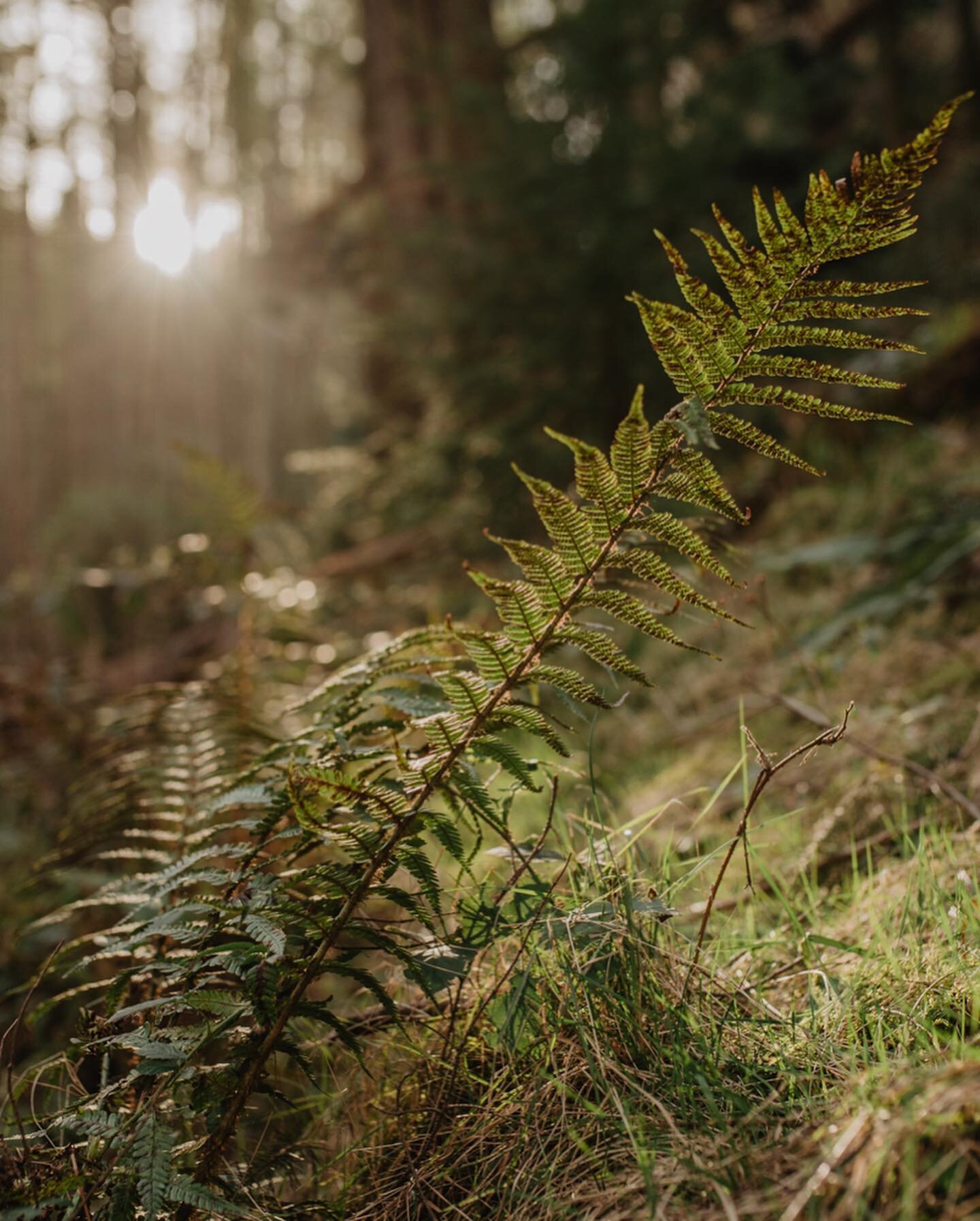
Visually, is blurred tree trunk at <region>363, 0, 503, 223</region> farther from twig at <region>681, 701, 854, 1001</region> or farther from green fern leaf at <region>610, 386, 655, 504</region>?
twig at <region>681, 701, 854, 1001</region>

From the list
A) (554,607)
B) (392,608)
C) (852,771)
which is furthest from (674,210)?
(554,607)

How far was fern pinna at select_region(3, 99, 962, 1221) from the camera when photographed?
92 centimetres

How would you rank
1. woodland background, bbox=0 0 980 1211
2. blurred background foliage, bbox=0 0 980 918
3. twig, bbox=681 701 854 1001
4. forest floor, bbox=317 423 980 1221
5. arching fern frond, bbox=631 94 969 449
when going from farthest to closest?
blurred background foliage, bbox=0 0 980 918, woodland background, bbox=0 0 980 1211, twig, bbox=681 701 854 1001, arching fern frond, bbox=631 94 969 449, forest floor, bbox=317 423 980 1221

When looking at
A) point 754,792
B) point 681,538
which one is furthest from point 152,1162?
point 681,538

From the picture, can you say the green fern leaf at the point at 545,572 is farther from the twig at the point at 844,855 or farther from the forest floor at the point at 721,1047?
the twig at the point at 844,855

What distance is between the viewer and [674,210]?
4.80m

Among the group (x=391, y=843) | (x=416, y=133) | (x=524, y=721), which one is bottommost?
(x=391, y=843)

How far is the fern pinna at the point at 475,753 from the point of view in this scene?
0.92m

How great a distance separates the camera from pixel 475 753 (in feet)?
3.66

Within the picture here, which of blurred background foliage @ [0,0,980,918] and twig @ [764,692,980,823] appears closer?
twig @ [764,692,980,823]

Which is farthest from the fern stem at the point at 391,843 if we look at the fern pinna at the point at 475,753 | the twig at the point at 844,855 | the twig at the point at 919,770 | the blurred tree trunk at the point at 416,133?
the blurred tree trunk at the point at 416,133

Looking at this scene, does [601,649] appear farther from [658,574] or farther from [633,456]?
[633,456]

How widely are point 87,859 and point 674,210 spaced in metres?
4.68

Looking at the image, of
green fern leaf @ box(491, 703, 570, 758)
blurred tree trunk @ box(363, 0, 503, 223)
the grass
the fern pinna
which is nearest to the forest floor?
the grass
